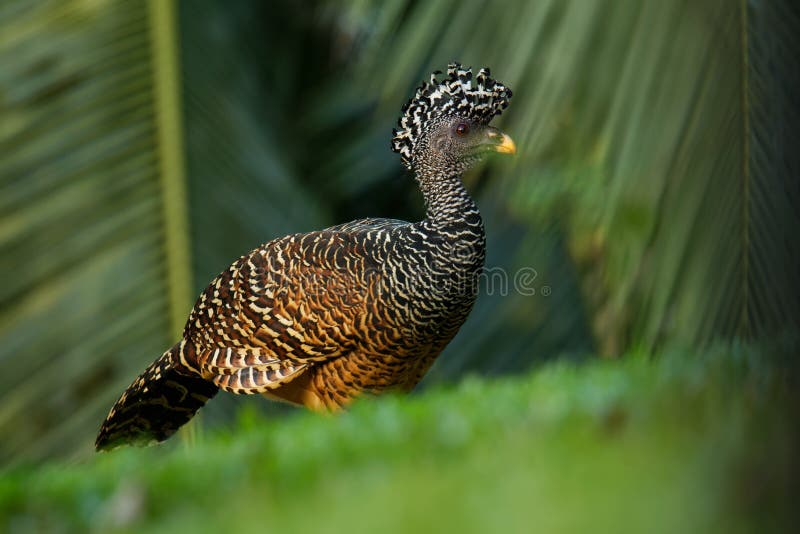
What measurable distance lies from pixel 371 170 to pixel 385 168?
4.0 inches

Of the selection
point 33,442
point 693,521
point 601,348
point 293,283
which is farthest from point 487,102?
point 601,348

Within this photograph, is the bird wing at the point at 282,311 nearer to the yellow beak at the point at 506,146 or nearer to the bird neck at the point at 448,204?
the bird neck at the point at 448,204

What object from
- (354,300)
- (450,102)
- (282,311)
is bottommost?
(282,311)

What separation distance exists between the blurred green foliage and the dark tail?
0.91ft

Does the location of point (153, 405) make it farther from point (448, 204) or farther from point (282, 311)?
point (448, 204)

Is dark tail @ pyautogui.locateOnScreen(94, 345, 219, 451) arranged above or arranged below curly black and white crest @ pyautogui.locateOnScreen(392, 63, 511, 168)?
below

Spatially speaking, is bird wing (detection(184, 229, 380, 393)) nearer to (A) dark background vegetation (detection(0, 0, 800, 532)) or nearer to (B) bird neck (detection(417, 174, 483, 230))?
(B) bird neck (detection(417, 174, 483, 230))

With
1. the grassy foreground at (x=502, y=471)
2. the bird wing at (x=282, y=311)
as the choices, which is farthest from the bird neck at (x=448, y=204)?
the grassy foreground at (x=502, y=471)

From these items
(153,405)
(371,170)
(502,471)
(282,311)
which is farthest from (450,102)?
(502,471)

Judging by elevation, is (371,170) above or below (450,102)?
below

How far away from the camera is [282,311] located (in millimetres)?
5523

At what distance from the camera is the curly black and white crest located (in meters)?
5.60

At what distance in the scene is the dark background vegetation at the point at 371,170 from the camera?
4.01m

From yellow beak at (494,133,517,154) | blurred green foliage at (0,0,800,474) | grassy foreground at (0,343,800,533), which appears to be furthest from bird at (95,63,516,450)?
grassy foreground at (0,343,800,533)
